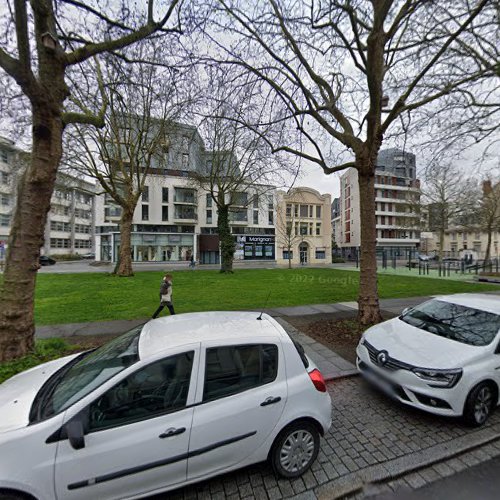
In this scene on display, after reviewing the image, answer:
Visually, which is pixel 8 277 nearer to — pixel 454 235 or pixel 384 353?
pixel 384 353

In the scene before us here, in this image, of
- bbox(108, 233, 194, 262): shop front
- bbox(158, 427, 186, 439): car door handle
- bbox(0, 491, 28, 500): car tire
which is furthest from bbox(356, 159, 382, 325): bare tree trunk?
bbox(108, 233, 194, 262): shop front

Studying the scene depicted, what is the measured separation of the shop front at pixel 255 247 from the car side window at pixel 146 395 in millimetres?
42468

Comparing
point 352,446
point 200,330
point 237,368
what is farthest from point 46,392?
point 352,446

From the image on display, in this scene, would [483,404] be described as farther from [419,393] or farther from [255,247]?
[255,247]

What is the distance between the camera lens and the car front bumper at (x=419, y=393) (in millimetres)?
3211

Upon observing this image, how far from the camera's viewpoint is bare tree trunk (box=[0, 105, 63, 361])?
4.38 metres

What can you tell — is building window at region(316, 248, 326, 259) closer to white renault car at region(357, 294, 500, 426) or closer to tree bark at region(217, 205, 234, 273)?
tree bark at region(217, 205, 234, 273)

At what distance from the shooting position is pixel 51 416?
2008 mm

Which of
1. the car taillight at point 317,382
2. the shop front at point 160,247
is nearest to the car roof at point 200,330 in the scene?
the car taillight at point 317,382

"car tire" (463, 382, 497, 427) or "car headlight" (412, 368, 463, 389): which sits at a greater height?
"car headlight" (412, 368, 463, 389)

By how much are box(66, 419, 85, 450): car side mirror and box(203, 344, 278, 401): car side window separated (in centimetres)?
91

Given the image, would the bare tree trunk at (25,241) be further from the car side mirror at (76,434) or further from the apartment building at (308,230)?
the apartment building at (308,230)

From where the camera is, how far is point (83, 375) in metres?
2.47

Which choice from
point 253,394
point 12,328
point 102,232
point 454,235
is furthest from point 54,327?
point 454,235
